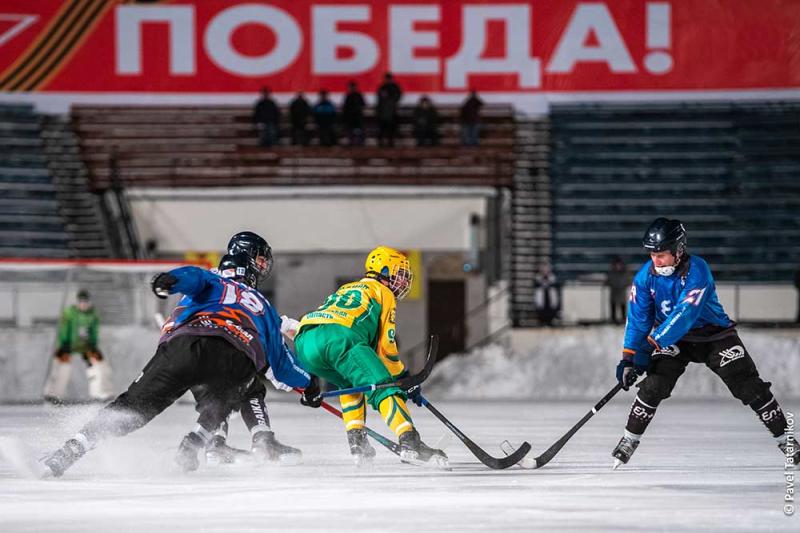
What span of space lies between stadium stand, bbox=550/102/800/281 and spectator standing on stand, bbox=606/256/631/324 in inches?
68.4

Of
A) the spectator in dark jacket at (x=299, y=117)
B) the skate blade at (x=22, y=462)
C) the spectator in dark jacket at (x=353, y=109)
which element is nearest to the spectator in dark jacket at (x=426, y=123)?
the spectator in dark jacket at (x=353, y=109)

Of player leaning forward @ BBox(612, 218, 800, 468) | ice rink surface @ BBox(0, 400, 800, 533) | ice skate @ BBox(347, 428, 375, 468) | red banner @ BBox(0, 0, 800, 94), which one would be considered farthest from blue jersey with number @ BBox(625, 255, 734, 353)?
red banner @ BBox(0, 0, 800, 94)

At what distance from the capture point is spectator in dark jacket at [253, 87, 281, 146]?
731 inches

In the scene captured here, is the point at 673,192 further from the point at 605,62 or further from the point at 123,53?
the point at 123,53

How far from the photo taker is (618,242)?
18.9m

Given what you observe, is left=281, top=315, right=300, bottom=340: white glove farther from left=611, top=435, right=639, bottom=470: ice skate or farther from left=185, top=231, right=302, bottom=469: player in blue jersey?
left=611, top=435, right=639, bottom=470: ice skate

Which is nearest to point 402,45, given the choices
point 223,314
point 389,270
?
point 389,270

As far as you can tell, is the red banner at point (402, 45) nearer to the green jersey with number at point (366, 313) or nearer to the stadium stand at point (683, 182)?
the stadium stand at point (683, 182)

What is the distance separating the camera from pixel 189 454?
249 inches

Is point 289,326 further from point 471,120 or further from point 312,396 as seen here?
point 471,120

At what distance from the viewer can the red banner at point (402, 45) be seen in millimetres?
18875

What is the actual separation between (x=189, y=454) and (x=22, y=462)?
2.46 ft

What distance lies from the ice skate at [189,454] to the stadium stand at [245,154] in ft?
40.5

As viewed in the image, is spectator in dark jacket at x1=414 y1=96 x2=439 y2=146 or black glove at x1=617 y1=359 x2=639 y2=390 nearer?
black glove at x1=617 y1=359 x2=639 y2=390
